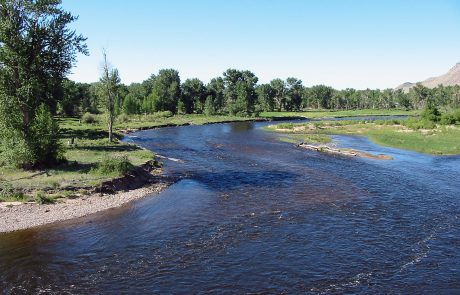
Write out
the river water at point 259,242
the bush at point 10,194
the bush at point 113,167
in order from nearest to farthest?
the river water at point 259,242 → the bush at point 10,194 → the bush at point 113,167

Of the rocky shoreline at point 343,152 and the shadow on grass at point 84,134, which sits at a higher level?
the shadow on grass at point 84,134

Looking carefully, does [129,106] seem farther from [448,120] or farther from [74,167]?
[74,167]

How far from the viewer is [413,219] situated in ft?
111

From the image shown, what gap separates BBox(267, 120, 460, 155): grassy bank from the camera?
2959 inches

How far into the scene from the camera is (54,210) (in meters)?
33.5

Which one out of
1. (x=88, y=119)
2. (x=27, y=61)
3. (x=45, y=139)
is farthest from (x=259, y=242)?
(x=88, y=119)

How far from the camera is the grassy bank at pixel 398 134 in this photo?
75169 millimetres

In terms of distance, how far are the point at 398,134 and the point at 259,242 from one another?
78.4 meters

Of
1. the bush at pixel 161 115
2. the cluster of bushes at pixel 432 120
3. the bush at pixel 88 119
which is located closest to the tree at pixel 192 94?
the bush at pixel 161 115

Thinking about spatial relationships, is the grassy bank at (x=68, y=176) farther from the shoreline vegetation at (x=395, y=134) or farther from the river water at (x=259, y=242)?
the shoreline vegetation at (x=395, y=134)

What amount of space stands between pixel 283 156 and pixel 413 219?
35.3 meters

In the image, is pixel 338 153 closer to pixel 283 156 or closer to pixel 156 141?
pixel 283 156

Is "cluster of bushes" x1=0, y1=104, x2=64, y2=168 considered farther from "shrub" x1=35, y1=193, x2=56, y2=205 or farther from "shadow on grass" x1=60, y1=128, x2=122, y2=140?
"shadow on grass" x1=60, y1=128, x2=122, y2=140

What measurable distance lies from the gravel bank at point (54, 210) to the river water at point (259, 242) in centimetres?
105
